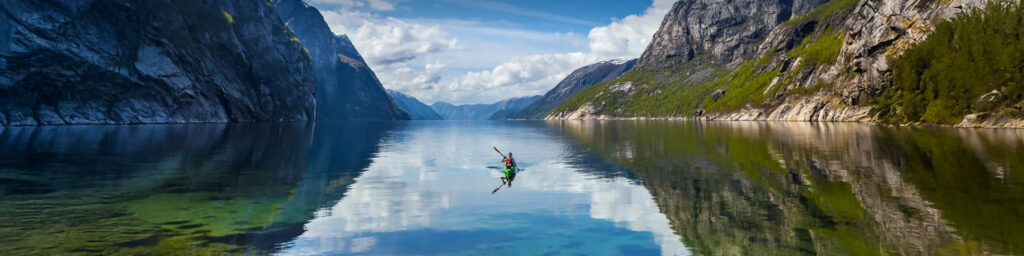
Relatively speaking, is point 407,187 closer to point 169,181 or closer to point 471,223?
point 471,223

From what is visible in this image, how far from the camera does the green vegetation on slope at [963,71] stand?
94.1 meters

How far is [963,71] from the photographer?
104 metres

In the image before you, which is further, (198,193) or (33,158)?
(33,158)

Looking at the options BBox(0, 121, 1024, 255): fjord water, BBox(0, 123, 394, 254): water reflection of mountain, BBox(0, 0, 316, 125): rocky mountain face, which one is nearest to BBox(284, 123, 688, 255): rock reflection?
BBox(0, 121, 1024, 255): fjord water

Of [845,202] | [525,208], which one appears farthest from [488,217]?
[845,202]

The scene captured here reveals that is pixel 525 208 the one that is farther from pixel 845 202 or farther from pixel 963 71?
pixel 963 71

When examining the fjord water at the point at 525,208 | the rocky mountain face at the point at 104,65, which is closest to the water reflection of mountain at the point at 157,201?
the fjord water at the point at 525,208

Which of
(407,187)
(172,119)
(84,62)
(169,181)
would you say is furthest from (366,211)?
(172,119)

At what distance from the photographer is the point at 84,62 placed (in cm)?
14450

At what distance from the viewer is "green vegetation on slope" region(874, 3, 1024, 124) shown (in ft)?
309

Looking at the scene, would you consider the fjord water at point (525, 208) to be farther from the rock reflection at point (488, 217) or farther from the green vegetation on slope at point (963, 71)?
the green vegetation on slope at point (963, 71)

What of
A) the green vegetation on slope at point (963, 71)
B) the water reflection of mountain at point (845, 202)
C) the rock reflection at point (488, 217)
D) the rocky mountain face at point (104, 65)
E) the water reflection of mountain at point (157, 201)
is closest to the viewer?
the water reflection of mountain at point (845, 202)

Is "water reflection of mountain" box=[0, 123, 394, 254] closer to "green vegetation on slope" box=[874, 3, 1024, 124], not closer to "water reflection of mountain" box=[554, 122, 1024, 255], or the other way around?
"water reflection of mountain" box=[554, 122, 1024, 255]

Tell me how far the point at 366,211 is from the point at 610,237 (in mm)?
11194
